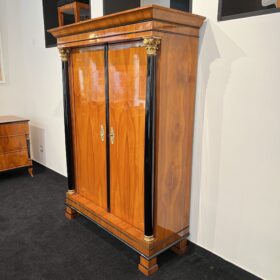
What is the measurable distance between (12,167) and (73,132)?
4.90ft

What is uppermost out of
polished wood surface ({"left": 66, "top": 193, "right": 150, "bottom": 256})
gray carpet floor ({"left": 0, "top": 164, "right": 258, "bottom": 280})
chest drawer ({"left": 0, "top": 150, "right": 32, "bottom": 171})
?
chest drawer ({"left": 0, "top": 150, "right": 32, "bottom": 171})

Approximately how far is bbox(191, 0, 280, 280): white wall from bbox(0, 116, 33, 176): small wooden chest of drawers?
7.87ft

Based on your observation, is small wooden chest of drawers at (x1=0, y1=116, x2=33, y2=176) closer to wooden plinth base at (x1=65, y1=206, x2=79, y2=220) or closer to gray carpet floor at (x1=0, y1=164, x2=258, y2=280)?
gray carpet floor at (x1=0, y1=164, x2=258, y2=280)

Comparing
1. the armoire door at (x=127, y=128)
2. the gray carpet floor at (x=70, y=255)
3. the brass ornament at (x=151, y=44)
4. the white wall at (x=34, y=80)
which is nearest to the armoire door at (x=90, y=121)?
the armoire door at (x=127, y=128)

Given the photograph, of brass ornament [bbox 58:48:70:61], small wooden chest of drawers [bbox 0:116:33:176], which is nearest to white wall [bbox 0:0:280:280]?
brass ornament [bbox 58:48:70:61]

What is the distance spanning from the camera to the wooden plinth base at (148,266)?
6.29 ft

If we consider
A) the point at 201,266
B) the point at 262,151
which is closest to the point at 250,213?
the point at 262,151

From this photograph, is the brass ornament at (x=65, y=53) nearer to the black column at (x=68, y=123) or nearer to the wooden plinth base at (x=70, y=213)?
the black column at (x=68, y=123)

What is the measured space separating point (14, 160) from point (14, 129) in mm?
398

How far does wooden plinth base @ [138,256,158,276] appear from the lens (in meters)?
1.92

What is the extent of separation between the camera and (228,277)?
1895 millimetres

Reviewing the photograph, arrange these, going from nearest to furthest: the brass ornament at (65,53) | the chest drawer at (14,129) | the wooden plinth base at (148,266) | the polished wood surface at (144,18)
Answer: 1. the polished wood surface at (144,18)
2. the wooden plinth base at (148,266)
3. the brass ornament at (65,53)
4. the chest drawer at (14,129)

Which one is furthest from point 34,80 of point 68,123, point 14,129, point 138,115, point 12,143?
point 138,115

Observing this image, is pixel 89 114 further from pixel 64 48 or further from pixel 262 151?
pixel 262 151
